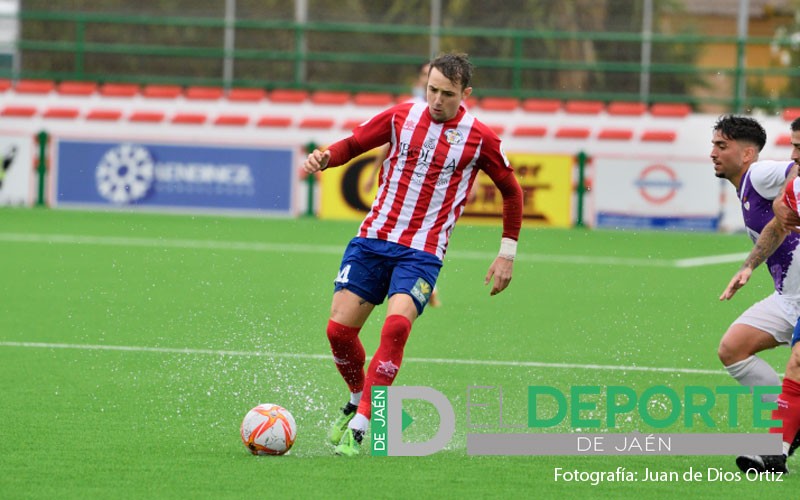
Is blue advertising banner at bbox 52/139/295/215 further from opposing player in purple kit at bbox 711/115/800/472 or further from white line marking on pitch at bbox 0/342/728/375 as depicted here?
opposing player in purple kit at bbox 711/115/800/472

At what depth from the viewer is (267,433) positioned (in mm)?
6414

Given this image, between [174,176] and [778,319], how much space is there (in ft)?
52.4

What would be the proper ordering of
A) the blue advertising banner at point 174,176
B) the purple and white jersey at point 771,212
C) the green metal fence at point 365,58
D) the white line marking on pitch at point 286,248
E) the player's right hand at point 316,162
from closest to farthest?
1. the player's right hand at point 316,162
2. the purple and white jersey at point 771,212
3. the white line marking on pitch at point 286,248
4. the blue advertising banner at point 174,176
5. the green metal fence at point 365,58

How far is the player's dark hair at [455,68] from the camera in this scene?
670cm

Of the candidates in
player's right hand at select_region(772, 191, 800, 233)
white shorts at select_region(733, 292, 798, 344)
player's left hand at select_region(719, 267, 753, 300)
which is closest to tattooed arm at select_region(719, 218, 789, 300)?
player's left hand at select_region(719, 267, 753, 300)

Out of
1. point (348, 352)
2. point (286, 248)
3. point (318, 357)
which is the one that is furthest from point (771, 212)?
point (286, 248)

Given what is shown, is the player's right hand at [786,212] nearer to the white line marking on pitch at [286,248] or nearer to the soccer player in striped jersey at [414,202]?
the soccer player in striped jersey at [414,202]

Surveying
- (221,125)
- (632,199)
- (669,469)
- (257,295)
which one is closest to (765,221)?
(669,469)

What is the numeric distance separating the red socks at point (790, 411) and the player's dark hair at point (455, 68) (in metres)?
2.08

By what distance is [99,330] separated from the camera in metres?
10.6

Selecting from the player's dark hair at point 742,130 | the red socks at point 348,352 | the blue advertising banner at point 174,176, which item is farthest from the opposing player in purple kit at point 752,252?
the blue advertising banner at point 174,176

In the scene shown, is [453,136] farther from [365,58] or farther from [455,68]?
[365,58]

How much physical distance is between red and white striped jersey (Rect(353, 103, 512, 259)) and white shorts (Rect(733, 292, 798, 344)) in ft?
4.77

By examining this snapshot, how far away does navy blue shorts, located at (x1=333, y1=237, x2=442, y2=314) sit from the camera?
680cm
